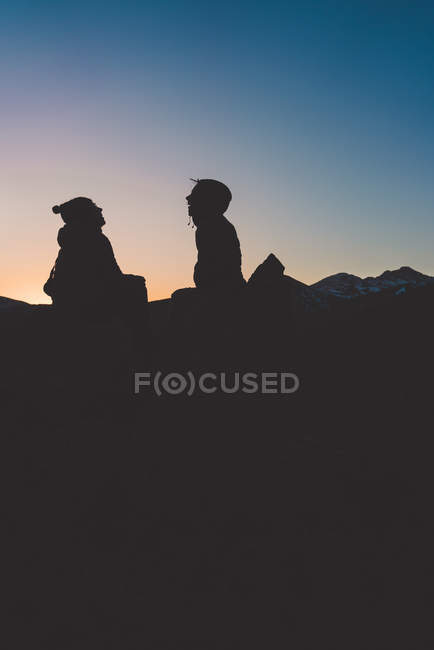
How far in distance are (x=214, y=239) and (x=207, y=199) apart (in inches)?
53.5

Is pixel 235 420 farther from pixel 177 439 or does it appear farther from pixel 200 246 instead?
pixel 200 246

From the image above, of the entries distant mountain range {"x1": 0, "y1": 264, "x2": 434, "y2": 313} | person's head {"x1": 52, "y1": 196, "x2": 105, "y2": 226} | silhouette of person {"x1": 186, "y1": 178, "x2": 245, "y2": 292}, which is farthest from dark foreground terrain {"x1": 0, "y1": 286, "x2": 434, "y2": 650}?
person's head {"x1": 52, "y1": 196, "x2": 105, "y2": 226}

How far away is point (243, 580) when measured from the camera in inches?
189

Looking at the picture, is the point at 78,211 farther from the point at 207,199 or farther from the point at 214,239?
the point at 214,239

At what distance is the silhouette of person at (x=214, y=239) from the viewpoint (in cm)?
1246

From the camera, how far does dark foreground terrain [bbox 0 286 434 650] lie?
4.34 meters

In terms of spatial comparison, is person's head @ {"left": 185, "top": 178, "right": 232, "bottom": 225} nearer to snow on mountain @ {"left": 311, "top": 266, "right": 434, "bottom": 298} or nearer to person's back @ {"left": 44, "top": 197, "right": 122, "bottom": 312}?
person's back @ {"left": 44, "top": 197, "right": 122, "bottom": 312}

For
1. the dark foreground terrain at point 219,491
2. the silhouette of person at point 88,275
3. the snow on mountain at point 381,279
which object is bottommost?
the dark foreground terrain at point 219,491

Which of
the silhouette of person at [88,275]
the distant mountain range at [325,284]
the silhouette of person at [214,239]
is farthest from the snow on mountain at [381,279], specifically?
the silhouette of person at [88,275]

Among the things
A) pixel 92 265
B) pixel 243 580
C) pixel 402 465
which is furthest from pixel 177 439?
pixel 92 265

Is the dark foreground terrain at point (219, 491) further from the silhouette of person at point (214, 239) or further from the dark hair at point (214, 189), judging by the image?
the dark hair at point (214, 189)

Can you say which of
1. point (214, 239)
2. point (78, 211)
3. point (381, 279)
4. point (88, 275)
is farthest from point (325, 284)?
point (88, 275)

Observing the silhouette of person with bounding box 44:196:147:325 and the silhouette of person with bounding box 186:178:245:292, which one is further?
the silhouette of person with bounding box 186:178:245:292

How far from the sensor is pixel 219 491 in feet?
21.9
